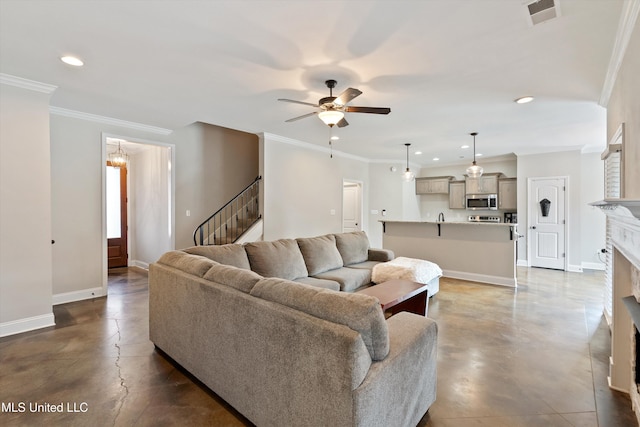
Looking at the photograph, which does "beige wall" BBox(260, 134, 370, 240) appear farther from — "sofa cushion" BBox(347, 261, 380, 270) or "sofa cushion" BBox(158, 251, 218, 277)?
"sofa cushion" BBox(158, 251, 218, 277)

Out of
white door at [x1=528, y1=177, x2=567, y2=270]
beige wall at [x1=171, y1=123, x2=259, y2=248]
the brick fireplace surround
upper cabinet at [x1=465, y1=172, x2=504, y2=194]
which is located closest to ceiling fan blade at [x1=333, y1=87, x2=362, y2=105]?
the brick fireplace surround

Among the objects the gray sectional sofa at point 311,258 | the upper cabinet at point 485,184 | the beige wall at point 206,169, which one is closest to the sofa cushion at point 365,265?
the gray sectional sofa at point 311,258

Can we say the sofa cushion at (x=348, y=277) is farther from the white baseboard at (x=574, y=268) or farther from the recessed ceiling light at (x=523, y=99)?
the white baseboard at (x=574, y=268)

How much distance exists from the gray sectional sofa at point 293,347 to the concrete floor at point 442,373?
220 millimetres


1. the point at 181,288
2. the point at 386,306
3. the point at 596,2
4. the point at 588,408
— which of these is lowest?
the point at 588,408

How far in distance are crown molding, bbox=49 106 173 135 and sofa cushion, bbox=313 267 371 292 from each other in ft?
12.2

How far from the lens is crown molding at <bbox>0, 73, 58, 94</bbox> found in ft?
10.1

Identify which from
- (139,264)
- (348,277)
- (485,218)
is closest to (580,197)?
(485,218)

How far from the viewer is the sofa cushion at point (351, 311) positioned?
4.45ft

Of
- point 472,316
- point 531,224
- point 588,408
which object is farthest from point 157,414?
point 531,224

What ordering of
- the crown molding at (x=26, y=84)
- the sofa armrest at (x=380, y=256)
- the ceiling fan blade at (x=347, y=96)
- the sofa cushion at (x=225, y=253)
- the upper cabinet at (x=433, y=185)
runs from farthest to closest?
1. the upper cabinet at (x=433, y=185)
2. the sofa armrest at (x=380, y=256)
3. the crown molding at (x=26, y=84)
4. the sofa cushion at (x=225, y=253)
5. the ceiling fan blade at (x=347, y=96)

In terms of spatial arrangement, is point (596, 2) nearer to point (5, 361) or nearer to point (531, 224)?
point (5, 361)

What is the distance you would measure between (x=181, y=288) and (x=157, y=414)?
2.64 ft

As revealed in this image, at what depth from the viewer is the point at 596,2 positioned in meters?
1.94
